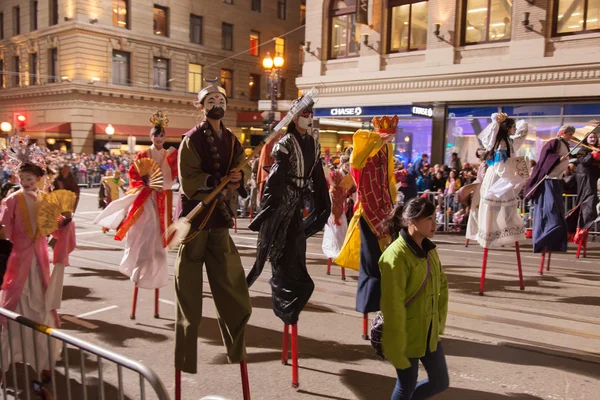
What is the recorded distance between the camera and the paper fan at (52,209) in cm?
458

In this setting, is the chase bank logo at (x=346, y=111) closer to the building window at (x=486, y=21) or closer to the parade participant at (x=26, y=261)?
the building window at (x=486, y=21)

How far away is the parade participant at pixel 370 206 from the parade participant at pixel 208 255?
148 centimetres

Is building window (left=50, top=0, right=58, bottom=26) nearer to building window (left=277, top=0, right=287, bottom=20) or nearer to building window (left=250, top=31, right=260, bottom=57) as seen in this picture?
building window (left=250, top=31, right=260, bottom=57)

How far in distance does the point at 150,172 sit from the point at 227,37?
3705 cm

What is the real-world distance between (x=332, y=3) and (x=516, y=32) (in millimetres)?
7843

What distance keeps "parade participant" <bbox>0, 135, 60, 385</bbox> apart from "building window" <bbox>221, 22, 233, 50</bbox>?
38.1 metres

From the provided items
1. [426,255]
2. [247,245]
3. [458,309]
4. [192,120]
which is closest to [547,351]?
[458,309]

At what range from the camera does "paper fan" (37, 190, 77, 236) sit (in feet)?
15.0

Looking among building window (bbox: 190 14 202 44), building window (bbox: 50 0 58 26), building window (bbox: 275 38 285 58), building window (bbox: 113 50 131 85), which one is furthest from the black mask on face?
building window (bbox: 275 38 285 58)

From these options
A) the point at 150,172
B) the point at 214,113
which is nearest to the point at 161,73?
the point at 150,172

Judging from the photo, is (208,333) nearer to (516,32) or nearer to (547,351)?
(547,351)

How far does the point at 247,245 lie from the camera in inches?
447

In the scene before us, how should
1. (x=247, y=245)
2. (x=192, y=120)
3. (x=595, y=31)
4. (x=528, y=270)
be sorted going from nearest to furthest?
(x=528, y=270) < (x=247, y=245) < (x=595, y=31) < (x=192, y=120)

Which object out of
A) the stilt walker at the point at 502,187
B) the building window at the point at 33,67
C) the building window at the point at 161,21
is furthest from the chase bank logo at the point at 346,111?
the building window at the point at 33,67
